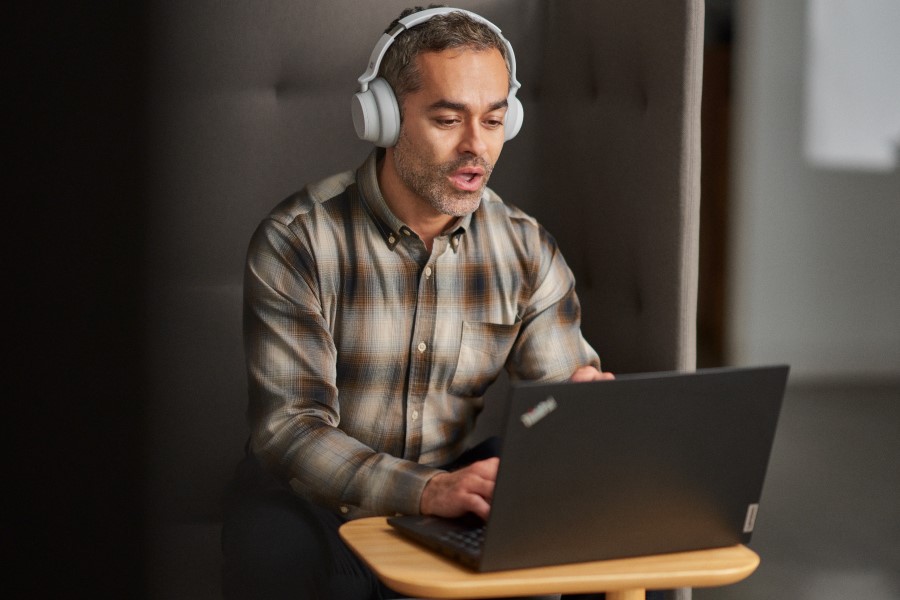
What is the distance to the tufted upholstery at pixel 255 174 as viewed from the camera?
1.70m

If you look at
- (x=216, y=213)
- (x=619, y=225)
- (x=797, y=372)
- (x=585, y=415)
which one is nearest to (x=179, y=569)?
(x=216, y=213)

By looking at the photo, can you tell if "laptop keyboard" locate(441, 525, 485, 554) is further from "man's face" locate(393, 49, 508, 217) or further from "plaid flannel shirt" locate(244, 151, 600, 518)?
"man's face" locate(393, 49, 508, 217)

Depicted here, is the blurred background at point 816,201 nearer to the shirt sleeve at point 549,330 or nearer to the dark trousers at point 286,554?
the shirt sleeve at point 549,330

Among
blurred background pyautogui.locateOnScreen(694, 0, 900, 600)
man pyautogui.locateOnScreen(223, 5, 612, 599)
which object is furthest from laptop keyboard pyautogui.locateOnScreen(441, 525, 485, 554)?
blurred background pyautogui.locateOnScreen(694, 0, 900, 600)

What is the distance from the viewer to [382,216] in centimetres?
158

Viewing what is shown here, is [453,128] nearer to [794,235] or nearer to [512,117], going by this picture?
[512,117]

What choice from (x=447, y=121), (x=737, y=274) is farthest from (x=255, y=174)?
(x=737, y=274)

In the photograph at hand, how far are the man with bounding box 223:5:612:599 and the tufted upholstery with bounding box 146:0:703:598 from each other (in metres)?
0.16

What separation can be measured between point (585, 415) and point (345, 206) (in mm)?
687

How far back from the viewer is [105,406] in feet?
5.67

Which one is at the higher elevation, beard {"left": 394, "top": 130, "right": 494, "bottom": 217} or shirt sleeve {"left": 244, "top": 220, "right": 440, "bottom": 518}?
beard {"left": 394, "top": 130, "right": 494, "bottom": 217}

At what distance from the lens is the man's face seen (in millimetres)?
1501

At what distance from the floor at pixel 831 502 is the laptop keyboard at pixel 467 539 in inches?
54.7

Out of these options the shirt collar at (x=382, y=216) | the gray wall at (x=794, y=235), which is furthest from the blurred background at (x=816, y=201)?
the shirt collar at (x=382, y=216)
